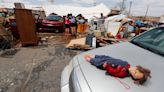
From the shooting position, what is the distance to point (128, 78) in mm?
1718

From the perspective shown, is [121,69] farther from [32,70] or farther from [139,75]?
[32,70]

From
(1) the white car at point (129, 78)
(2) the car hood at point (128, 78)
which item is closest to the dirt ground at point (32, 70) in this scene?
(1) the white car at point (129, 78)

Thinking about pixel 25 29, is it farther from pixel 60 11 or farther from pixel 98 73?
pixel 60 11

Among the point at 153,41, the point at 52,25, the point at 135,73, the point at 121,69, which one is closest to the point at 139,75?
the point at 135,73

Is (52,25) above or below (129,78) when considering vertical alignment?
below

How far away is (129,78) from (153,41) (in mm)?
1526

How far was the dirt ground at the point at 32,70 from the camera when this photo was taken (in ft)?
12.2

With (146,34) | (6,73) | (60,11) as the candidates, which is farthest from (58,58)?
(60,11)

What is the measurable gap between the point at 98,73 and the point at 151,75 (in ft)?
2.00

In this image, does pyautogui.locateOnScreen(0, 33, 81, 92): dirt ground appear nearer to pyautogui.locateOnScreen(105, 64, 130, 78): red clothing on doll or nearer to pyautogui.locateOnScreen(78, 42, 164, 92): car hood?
pyautogui.locateOnScreen(78, 42, 164, 92): car hood

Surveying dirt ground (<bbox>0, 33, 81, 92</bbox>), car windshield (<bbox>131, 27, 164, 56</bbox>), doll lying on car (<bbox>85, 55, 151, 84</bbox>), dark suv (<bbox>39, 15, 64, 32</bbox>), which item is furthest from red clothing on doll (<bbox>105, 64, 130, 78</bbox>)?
dark suv (<bbox>39, 15, 64, 32</bbox>)

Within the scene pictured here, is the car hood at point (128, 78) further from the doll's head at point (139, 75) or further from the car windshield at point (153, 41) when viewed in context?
the car windshield at point (153, 41)

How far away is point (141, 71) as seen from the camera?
5.57ft

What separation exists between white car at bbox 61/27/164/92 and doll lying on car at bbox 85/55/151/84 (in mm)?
50
